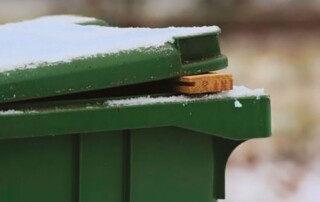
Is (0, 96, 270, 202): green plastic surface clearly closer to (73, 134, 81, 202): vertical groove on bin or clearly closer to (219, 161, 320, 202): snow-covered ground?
(73, 134, 81, 202): vertical groove on bin

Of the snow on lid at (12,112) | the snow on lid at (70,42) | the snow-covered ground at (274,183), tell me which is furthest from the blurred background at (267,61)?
the snow on lid at (12,112)

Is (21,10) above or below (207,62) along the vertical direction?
above

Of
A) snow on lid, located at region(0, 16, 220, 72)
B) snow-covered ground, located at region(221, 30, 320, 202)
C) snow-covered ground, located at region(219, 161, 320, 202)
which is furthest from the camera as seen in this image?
snow-covered ground, located at region(221, 30, 320, 202)

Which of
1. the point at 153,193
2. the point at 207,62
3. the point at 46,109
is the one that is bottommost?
the point at 153,193

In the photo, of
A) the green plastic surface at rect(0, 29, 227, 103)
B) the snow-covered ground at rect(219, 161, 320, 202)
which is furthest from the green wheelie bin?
the snow-covered ground at rect(219, 161, 320, 202)

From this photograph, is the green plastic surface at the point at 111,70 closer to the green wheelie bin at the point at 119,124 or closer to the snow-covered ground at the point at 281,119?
the green wheelie bin at the point at 119,124

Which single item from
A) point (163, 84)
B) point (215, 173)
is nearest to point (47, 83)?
point (163, 84)

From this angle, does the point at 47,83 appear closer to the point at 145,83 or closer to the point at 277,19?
the point at 145,83
